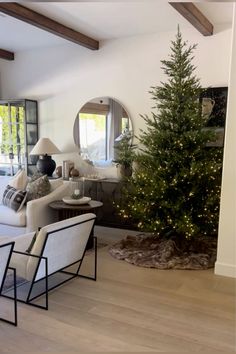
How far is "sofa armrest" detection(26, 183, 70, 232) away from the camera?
4.04 meters

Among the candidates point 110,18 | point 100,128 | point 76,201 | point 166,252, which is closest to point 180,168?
point 166,252

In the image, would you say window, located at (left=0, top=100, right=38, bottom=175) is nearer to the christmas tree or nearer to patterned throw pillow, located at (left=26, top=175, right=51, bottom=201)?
patterned throw pillow, located at (left=26, top=175, right=51, bottom=201)

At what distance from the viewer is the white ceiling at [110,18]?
12.7 feet

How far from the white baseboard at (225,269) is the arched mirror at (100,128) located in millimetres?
2603

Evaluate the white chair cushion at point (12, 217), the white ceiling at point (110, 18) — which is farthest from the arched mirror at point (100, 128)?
the white chair cushion at point (12, 217)

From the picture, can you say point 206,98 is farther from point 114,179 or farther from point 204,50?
point 114,179

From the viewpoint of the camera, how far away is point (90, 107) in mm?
5523

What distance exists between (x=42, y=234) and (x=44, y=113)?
3.89 metres

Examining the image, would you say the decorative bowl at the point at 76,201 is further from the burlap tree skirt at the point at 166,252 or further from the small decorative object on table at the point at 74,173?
the small decorative object on table at the point at 74,173

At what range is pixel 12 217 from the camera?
13.6 ft

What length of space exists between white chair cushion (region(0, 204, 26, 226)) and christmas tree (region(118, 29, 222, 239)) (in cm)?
144

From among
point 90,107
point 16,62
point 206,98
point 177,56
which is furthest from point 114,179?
point 16,62

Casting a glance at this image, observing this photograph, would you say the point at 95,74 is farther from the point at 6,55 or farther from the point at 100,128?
the point at 6,55

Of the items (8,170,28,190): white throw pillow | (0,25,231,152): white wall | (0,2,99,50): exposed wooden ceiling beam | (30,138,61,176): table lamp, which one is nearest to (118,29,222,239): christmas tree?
(0,25,231,152): white wall
